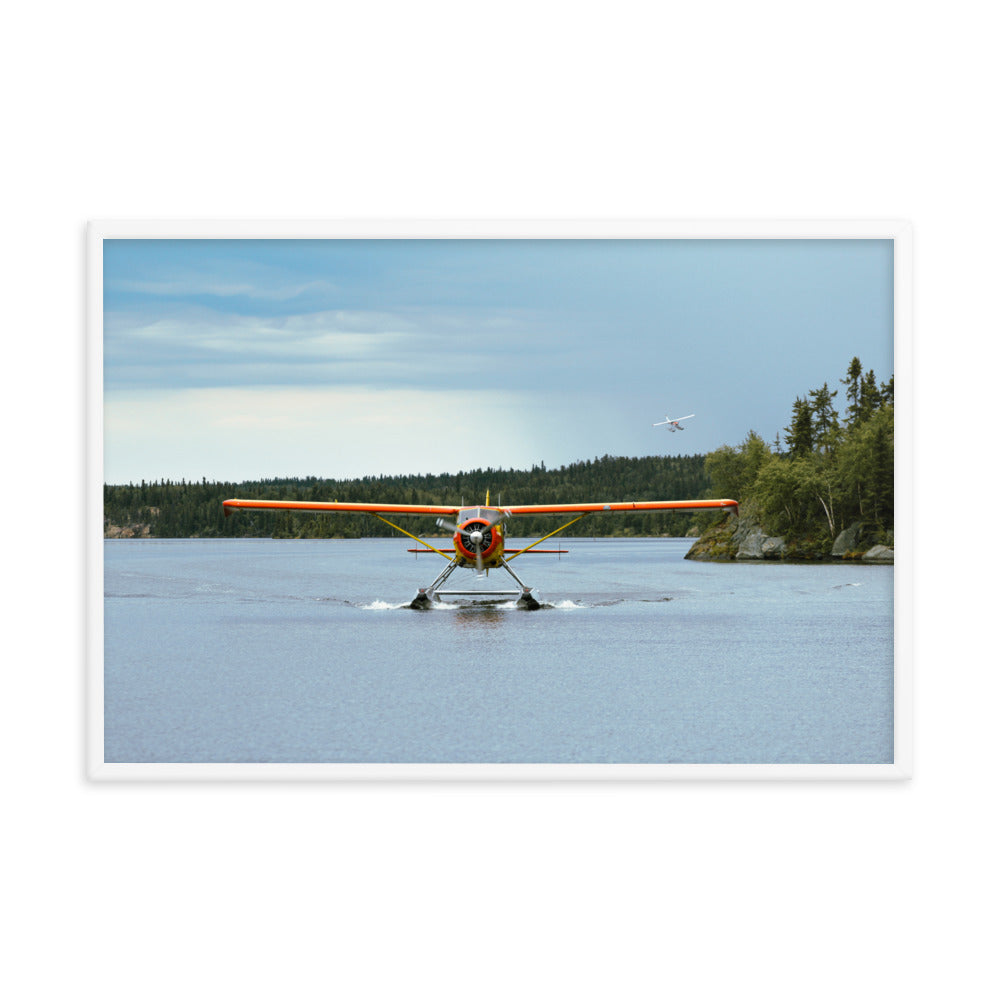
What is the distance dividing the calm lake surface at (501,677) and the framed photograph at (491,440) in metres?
0.07

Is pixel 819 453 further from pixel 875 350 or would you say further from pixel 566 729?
pixel 566 729

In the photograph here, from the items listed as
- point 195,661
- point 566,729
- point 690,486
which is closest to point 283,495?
point 195,661

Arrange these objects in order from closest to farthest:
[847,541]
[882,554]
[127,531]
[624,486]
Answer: [882,554] → [127,531] → [624,486] → [847,541]

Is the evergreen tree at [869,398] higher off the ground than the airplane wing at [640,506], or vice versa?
the evergreen tree at [869,398]

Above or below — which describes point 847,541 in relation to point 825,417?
below

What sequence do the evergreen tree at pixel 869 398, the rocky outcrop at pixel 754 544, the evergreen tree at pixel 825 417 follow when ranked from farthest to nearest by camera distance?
the rocky outcrop at pixel 754 544 → the evergreen tree at pixel 825 417 → the evergreen tree at pixel 869 398

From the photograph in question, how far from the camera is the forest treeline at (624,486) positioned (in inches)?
364

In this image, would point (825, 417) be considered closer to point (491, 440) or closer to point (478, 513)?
point (491, 440)

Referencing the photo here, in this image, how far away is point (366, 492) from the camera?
12719 mm

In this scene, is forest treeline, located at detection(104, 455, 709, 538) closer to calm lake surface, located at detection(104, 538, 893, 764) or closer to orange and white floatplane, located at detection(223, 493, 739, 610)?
orange and white floatplane, located at detection(223, 493, 739, 610)

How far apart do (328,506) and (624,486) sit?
14.5ft

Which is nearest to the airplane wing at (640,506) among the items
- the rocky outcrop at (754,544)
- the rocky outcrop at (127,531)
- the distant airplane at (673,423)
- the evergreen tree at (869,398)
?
the distant airplane at (673,423)

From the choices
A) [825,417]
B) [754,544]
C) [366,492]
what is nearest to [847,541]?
[825,417]

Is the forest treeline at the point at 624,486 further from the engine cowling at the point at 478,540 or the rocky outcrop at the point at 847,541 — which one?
the engine cowling at the point at 478,540
